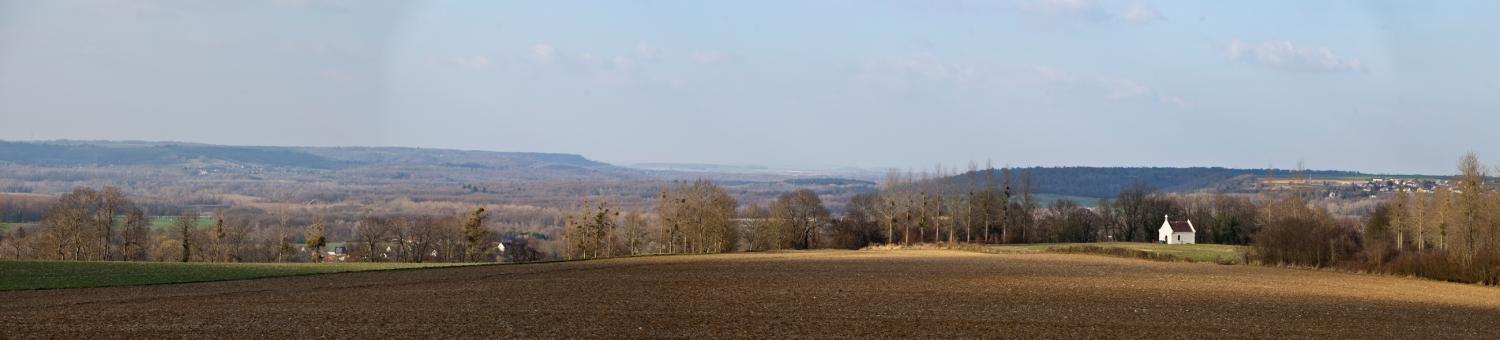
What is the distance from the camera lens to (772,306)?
34.0 m

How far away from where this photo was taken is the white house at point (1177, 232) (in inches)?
4483

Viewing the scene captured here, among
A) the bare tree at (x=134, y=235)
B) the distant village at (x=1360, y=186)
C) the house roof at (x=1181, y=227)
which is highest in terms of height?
the distant village at (x=1360, y=186)

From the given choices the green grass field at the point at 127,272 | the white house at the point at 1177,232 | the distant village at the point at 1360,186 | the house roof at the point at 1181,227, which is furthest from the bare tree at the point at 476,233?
the distant village at the point at 1360,186

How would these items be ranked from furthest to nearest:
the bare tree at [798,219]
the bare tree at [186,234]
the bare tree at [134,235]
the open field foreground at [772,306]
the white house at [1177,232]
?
the white house at [1177,232] < the bare tree at [798,219] < the bare tree at [134,235] < the bare tree at [186,234] < the open field foreground at [772,306]

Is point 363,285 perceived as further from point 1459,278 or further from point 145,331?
point 1459,278

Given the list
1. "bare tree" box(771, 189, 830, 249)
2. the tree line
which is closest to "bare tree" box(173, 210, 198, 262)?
"bare tree" box(771, 189, 830, 249)

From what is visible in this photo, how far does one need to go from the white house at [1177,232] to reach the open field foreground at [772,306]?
60.0 meters

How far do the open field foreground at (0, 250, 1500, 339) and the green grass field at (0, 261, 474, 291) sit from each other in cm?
315

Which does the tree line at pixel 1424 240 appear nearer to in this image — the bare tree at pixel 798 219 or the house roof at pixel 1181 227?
the house roof at pixel 1181 227

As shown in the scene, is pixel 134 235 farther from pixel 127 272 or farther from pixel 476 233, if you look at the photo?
pixel 127 272

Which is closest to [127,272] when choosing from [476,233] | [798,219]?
[476,233]

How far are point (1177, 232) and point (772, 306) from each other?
89642 mm

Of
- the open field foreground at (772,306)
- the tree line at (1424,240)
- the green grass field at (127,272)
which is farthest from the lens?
the tree line at (1424,240)

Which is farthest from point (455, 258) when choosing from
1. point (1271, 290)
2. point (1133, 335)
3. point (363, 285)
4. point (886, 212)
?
point (1133, 335)
